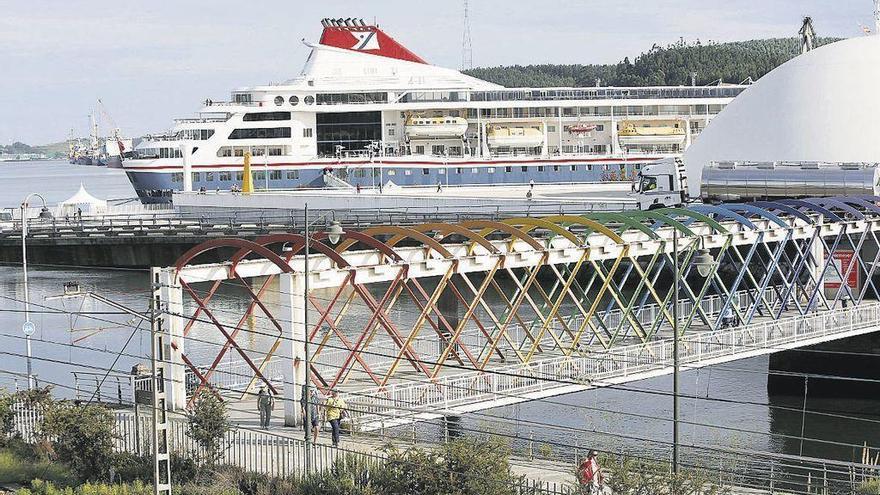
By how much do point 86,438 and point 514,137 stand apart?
7225cm

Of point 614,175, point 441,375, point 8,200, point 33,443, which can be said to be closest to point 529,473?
point 441,375

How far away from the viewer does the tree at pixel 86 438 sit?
2580cm

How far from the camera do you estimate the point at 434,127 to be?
9562 cm

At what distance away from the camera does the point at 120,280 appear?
2569 inches

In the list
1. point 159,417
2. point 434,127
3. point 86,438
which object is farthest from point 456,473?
point 434,127

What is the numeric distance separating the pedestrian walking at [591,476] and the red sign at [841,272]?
2133 cm

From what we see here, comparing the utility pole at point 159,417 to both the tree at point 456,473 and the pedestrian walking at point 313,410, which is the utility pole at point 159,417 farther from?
the tree at point 456,473

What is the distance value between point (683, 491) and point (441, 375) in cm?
1112

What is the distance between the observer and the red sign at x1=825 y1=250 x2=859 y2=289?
42.3m

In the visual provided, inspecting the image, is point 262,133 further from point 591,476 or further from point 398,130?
point 591,476

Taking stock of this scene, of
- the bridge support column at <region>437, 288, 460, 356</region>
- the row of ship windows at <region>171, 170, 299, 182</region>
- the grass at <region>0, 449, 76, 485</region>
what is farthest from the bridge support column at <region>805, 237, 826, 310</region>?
the row of ship windows at <region>171, 170, 299, 182</region>

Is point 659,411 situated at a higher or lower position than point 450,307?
lower

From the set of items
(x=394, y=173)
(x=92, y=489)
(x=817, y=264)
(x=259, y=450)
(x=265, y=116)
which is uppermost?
(x=265, y=116)

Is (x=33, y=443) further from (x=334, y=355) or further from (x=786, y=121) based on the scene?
(x=786, y=121)
